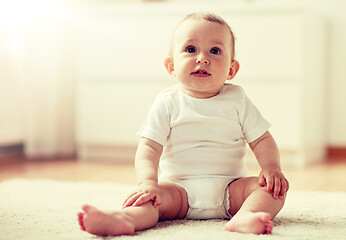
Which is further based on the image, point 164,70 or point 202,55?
point 164,70

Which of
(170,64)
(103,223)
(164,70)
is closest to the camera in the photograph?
(103,223)

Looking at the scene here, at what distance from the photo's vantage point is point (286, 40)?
2.34 m

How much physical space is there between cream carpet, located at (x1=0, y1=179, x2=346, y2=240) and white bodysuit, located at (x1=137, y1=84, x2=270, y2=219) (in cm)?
7

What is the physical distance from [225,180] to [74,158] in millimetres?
1608

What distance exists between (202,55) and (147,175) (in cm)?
29

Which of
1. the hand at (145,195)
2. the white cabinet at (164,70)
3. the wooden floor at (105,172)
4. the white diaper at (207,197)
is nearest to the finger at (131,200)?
the hand at (145,195)

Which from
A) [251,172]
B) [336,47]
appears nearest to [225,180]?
[251,172]

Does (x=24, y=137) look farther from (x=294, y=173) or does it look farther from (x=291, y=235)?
(x=291, y=235)

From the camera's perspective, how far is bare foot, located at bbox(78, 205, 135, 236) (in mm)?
883

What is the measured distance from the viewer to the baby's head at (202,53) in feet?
3.72

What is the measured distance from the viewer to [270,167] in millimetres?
1096

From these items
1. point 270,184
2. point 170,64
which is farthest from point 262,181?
point 170,64

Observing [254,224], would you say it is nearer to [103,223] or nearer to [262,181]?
[262,181]

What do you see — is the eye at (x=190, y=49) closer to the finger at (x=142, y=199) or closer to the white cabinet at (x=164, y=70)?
the finger at (x=142, y=199)
